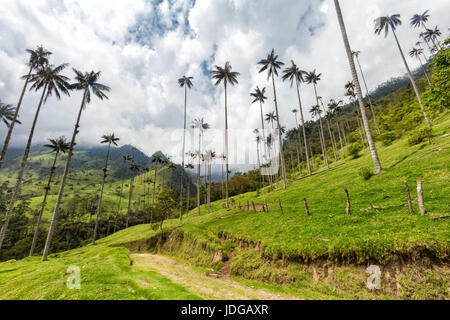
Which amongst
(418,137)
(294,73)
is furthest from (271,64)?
(418,137)

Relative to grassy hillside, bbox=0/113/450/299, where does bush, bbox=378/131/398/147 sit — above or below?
above

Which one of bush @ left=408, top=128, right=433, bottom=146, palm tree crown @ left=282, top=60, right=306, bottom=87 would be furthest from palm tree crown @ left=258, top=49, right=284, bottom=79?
bush @ left=408, top=128, right=433, bottom=146

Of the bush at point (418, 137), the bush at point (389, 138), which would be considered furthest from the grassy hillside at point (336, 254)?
the bush at point (389, 138)

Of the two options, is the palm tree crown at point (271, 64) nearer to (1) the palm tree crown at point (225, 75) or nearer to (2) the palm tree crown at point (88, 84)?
(1) the palm tree crown at point (225, 75)

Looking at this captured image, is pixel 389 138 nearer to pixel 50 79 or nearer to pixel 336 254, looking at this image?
pixel 336 254

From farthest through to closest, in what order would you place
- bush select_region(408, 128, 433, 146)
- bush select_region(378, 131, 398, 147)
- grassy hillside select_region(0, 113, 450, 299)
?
bush select_region(378, 131, 398, 147) < bush select_region(408, 128, 433, 146) < grassy hillside select_region(0, 113, 450, 299)

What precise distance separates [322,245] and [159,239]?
3179cm

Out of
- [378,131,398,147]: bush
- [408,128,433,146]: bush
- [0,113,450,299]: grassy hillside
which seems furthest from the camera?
[378,131,398,147]: bush

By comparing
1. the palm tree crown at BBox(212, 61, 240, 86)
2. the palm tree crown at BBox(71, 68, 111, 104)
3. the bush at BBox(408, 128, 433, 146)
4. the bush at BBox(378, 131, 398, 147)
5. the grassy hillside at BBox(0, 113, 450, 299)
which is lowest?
the grassy hillside at BBox(0, 113, 450, 299)

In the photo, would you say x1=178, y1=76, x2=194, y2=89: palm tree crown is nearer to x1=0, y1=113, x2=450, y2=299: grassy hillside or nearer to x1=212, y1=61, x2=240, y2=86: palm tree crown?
x1=212, y1=61, x2=240, y2=86: palm tree crown

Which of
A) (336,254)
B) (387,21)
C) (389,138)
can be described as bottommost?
(336,254)

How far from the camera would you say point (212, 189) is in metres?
106
